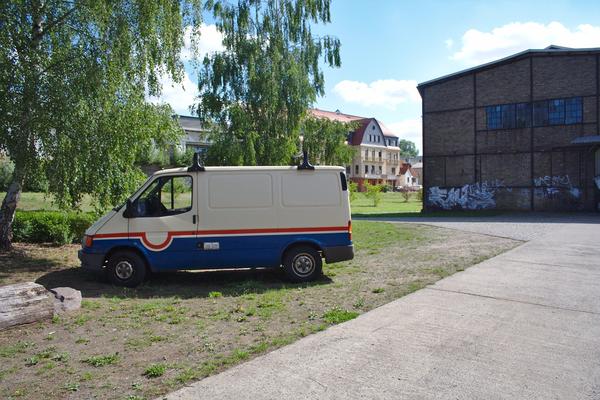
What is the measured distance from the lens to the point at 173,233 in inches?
330

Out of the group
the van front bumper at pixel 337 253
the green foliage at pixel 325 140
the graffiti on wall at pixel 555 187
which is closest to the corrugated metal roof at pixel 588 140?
the graffiti on wall at pixel 555 187

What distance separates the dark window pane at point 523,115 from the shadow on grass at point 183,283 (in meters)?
26.0

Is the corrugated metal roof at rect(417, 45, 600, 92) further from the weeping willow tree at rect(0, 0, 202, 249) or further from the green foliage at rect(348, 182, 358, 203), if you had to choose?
the weeping willow tree at rect(0, 0, 202, 249)

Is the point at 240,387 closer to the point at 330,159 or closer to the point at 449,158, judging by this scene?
the point at 330,159

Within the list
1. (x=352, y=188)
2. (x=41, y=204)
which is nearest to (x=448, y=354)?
(x=41, y=204)

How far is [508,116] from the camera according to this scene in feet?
103

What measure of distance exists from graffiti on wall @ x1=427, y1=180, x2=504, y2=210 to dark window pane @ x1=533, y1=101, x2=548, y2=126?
14.3 ft

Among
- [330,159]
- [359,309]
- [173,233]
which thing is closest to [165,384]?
[359,309]

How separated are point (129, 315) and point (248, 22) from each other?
19433 millimetres

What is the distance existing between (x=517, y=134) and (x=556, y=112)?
2480mm

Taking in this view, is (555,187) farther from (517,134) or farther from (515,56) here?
(515,56)

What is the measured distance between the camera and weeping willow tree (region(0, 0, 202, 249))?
893 centimetres

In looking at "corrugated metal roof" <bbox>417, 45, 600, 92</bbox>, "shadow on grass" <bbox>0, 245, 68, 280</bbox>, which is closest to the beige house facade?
"corrugated metal roof" <bbox>417, 45, 600, 92</bbox>

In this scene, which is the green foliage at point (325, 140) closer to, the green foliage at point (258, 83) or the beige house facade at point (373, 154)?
the green foliage at point (258, 83)
